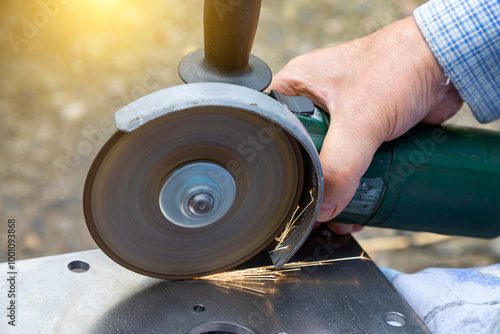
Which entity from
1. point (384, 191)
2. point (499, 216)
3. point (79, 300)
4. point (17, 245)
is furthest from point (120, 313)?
point (17, 245)

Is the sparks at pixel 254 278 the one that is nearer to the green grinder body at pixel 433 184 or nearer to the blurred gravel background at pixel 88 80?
the green grinder body at pixel 433 184

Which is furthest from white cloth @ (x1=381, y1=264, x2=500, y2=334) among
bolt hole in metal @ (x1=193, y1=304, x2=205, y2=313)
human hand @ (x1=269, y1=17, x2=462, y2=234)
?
bolt hole in metal @ (x1=193, y1=304, x2=205, y2=313)

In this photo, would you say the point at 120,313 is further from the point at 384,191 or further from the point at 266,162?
the point at 384,191

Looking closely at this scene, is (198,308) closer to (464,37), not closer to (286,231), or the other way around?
(286,231)

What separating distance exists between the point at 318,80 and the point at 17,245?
189cm

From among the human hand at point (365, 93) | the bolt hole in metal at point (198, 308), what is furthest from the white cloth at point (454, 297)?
the bolt hole in metal at point (198, 308)

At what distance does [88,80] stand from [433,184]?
8.67ft

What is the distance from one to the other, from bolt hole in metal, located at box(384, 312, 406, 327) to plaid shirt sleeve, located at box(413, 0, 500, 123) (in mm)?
706

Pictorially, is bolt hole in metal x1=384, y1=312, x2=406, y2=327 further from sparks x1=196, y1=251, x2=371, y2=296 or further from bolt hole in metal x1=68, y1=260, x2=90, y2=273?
bolt hole in metal x1=68, y1=260, x2=90, y2=273

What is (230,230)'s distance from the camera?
1271mm

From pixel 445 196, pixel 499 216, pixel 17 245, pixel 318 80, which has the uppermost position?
pixel 318 80

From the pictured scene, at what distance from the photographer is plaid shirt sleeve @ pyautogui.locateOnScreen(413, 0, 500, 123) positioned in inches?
58.3

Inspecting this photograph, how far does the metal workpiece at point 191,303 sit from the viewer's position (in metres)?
1.14

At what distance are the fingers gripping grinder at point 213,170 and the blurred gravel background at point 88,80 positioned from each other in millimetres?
1675
